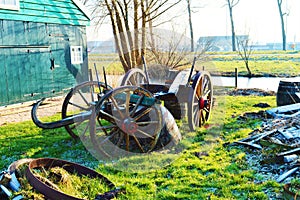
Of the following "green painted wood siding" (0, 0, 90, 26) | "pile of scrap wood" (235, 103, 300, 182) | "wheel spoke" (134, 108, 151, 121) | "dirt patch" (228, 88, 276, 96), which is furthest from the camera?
"dirt patch" (228, 88, 276, 96)

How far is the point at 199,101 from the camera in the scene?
6.58 meters

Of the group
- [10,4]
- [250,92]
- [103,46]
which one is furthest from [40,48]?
[250,92]

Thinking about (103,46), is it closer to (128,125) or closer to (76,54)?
(76,54)

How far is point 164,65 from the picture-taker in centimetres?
1273

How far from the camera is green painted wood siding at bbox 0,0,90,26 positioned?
31.7 ft

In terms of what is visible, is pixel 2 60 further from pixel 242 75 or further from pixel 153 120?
pixel 242 75

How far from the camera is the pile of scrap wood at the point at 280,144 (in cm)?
427

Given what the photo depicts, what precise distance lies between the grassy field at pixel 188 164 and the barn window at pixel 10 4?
3806mm

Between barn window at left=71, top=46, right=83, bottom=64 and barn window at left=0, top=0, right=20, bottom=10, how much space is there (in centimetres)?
265

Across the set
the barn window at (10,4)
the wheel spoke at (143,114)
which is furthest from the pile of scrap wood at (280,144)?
the barn window at (10,4)

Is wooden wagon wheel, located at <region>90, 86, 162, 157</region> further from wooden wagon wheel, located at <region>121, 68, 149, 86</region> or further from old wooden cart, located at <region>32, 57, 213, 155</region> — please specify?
wooden wagon wheel, located at <region>121, 68, 149, 86</region>

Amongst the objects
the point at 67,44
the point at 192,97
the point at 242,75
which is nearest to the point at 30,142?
the point at 192,97

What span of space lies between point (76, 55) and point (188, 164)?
27.5ft

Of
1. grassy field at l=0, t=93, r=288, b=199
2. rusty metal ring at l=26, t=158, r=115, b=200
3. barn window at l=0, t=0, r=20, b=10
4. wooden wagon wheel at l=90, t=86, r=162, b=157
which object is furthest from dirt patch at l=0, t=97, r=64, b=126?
rusty metal ring at l=26, t=158, r=115, b=200
